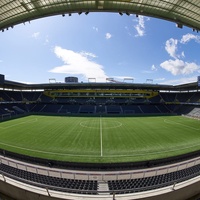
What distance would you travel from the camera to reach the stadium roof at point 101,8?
49.6ft

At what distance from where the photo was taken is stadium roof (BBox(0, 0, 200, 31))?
15.1 meters

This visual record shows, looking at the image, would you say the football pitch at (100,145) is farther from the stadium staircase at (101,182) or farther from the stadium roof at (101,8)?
the stadium roof at (101,8)

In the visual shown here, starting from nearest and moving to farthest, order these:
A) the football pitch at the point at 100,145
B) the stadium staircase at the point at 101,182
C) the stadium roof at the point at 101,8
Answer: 1. the stadium staircase at the point at 101,182
2. the stadium roof at the point at 101,8
3. the football pitch at the point at 100,145

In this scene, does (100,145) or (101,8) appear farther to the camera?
(100,145)

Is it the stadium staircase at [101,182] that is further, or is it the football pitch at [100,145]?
the football pitch at [100,145]

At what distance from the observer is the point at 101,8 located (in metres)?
16.2

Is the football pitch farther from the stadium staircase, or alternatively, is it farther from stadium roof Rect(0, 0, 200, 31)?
stadium roof Rect(0, 0, 200, 31)

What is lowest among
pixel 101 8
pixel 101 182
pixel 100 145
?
pixel 100 145

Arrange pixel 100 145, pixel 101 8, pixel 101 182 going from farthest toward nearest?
pixel 100 145
pixel 101 8
pixel 101 182

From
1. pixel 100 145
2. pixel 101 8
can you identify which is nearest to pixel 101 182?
pixel 100 145

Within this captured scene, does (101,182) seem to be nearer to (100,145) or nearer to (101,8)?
(100,145)

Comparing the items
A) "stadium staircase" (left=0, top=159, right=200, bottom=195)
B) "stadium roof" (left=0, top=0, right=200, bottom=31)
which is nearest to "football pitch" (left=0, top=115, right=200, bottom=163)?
"stadium staircase" (left=0, top=159, right=200, bottom=195)

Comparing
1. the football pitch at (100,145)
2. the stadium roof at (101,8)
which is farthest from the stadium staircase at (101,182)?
the stadium roof at (101,8)

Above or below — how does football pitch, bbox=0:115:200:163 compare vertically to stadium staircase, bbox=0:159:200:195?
below
